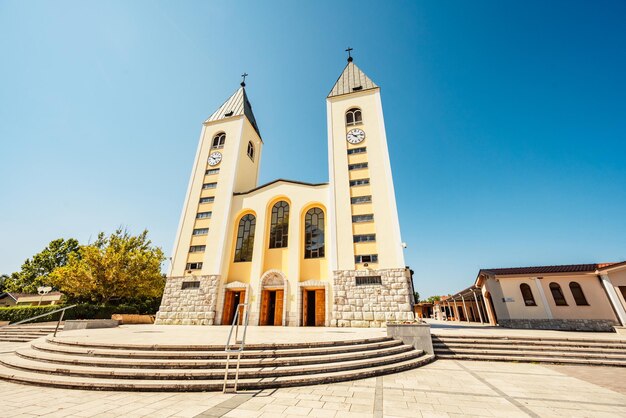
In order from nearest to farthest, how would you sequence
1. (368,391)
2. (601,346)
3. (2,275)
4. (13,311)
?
(368,391) < (601,346) < (13,311) < (2,275)

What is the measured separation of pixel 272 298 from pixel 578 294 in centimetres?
1953

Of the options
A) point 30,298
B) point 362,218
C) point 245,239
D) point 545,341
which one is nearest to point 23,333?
point 245,239

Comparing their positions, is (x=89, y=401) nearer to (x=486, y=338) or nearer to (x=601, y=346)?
(x=486, y=338)

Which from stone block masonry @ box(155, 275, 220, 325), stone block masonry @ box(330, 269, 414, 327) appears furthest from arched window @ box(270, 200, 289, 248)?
stone block masonry @ box(330, 269, 414, 327)

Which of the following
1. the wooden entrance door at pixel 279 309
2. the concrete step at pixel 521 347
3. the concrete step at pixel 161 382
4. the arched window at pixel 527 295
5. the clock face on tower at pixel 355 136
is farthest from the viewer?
the clock face on tower at pixel 355 136

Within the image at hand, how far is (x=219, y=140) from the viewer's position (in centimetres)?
2191

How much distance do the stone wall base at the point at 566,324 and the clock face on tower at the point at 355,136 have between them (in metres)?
15.9

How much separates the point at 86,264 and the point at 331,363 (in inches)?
974

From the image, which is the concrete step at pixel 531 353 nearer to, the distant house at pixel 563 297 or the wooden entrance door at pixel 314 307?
the wooden entrance door at pixel 314 307

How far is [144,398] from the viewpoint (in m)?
4.20

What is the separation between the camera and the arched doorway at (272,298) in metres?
15.2

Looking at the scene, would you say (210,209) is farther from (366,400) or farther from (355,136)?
(366,400)

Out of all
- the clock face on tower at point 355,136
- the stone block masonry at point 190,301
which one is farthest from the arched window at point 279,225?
the clock face on tower at point 355,136

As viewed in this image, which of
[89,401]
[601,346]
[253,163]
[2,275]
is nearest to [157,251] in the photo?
[253,163]
